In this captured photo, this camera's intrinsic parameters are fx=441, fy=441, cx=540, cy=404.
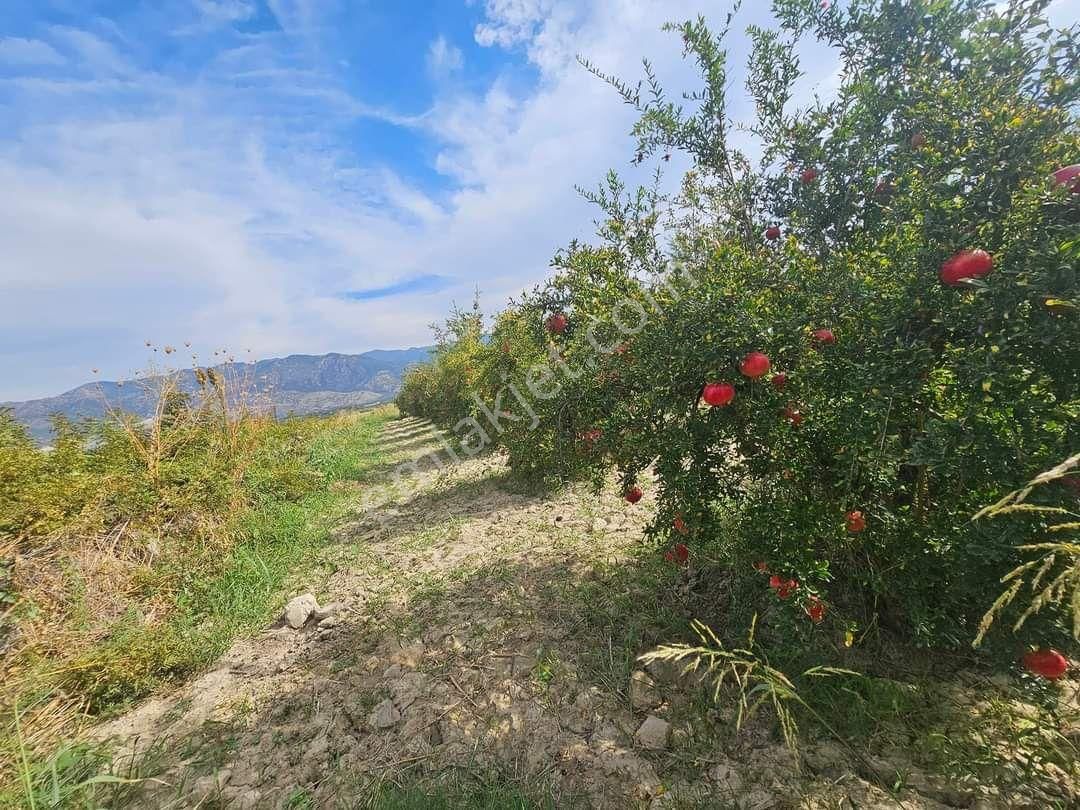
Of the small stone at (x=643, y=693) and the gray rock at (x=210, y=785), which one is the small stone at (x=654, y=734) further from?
the gray rock at (x=210, y=785)

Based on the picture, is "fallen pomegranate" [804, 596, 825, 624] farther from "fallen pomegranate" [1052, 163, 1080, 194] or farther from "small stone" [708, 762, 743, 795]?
"fallen pomegranate" [1052, 163, 1080, 194]

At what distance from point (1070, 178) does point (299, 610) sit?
4.59 m

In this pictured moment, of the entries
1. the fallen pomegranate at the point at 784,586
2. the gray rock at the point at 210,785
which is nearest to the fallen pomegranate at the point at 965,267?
the fallen pomegranate at the point at 784,586

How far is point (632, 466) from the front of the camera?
2.37 meters

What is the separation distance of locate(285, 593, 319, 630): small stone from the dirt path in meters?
0.07

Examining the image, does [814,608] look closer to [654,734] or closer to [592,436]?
[654,734]

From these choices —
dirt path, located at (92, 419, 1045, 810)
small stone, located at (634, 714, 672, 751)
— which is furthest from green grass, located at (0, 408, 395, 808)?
small stone, located at (634, 714, 672, 751)

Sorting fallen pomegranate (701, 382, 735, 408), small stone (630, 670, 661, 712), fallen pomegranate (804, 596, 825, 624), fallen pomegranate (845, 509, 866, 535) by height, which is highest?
fallen pomegranate (701, 382, 735, 408)

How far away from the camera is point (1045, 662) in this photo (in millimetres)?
1481

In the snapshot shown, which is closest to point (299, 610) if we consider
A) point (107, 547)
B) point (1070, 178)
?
point (107, 547)

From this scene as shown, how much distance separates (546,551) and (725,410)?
2437 mm

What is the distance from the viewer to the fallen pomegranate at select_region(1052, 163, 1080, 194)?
1.33m

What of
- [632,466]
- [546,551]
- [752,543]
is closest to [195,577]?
[546,551]

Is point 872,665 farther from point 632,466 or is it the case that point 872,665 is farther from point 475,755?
point 475,755
